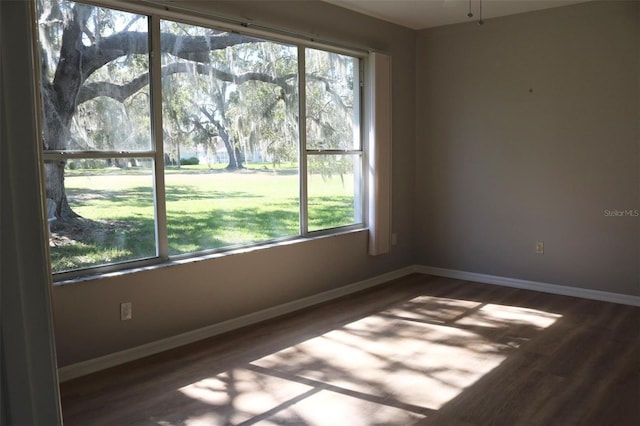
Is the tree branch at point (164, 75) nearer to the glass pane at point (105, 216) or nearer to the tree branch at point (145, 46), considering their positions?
the tree branch at point (145, 46)

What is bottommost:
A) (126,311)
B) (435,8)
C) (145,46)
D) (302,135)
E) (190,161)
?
(126,311)

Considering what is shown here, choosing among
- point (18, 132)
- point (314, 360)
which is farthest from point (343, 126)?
point (18, 132)

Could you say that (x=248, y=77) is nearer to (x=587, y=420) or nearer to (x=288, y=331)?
(x=288, y=331)

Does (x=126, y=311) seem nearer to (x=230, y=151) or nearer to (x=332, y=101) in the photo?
(x=230, y=151)

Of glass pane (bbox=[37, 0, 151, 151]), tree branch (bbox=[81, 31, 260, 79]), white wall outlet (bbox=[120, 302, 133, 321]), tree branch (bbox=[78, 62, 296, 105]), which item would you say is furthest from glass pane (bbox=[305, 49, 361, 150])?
white wall outlet (bbox=[120, 302, 133, 321])

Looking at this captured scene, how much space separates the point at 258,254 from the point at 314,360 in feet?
3.57

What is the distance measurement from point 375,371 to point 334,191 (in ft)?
7.09

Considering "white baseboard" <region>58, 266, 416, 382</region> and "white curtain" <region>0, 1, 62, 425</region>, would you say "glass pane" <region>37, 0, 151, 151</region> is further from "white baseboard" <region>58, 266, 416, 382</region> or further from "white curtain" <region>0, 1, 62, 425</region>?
"white curtain" <region>0, 1, 62, 425</region>

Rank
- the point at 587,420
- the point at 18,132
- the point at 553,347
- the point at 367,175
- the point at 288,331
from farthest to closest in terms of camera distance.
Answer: the point at 367,175
the point at 288,331
the point at 553,347
the point at 587,420
the point at 18,132

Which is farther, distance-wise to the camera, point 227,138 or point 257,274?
point 257,274

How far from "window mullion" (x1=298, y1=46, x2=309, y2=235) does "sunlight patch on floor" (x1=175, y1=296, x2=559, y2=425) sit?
104 centimetres

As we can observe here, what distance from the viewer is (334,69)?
509 cm

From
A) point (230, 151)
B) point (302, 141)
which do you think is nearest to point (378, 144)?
point (302, 141)

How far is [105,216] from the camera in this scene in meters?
3.48
